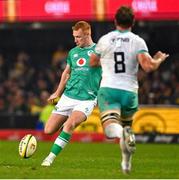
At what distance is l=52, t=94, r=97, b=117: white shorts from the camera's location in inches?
489

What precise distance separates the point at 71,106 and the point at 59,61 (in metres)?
15.4

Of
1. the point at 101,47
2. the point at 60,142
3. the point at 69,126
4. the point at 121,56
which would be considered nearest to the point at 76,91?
the point at 69,126

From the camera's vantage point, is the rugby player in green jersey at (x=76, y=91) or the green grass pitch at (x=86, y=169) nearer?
the green grass pitch at (x=86, y=169)

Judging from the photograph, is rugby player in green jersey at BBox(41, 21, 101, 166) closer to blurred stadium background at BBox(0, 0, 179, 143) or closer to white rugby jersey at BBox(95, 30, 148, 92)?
white rugby jersey at BBox(95, 30, 148, 92)

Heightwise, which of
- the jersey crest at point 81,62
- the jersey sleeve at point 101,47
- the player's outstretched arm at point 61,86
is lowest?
the player's outstretched arm at point 61,86

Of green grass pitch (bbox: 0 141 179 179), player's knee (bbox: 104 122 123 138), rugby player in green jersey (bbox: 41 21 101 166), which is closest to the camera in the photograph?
player's knee (bbox: 104 122 123 138)

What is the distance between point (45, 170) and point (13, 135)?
45.1 ft

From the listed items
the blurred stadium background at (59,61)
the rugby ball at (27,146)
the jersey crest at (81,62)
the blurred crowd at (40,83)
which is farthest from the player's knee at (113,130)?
the blurred crowd at (40,83)

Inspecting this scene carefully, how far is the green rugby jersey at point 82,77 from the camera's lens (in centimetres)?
1256

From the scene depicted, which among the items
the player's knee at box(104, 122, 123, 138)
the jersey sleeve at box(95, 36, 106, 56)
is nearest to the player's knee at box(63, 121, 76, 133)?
the player's knee at box(104, 122, 123, 138)

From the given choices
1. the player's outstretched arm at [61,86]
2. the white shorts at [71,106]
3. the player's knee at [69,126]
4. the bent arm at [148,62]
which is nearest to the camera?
the bent arm at [148,62]

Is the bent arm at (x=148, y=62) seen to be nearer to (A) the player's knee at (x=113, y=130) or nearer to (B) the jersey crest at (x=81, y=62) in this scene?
(A) the player's knee at (x=113, y=130)

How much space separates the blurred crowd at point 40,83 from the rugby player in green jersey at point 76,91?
12076 millimetres

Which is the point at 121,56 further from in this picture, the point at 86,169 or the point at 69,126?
the point at 86,169
